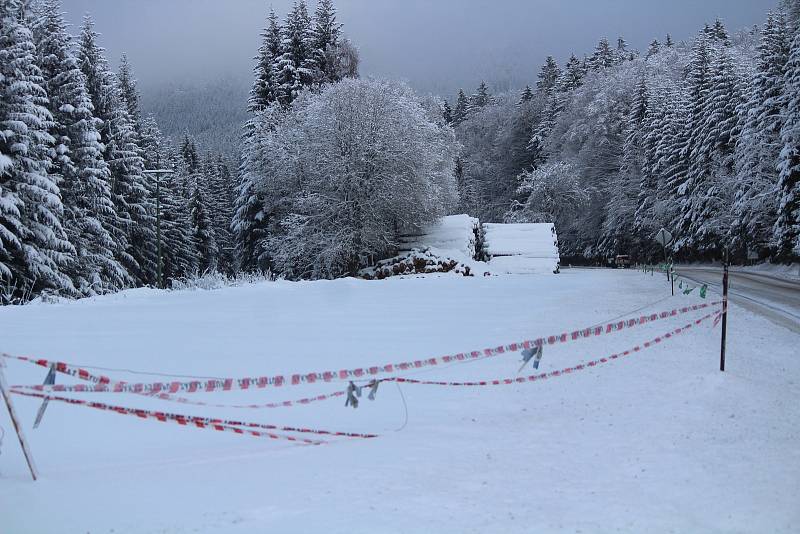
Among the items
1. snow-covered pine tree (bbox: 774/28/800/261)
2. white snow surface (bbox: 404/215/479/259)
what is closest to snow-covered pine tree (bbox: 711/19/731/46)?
snow-covered pine tree (bbox: 774/28/800/261)

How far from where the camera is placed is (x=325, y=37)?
44.4 metres

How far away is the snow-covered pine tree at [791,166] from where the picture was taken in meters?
27.8

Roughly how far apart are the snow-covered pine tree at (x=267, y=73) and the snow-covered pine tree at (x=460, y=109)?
52564mm

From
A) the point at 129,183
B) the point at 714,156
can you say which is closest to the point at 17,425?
the point at 129,183

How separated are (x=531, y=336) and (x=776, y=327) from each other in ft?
18.1

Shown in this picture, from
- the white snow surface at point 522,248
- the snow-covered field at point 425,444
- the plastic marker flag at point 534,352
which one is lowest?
the snow-covered field at point 425,444

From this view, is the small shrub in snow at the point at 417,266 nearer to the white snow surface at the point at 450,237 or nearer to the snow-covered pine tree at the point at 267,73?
the white snow surface at the point at 450,237

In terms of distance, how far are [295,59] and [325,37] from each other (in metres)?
3.42

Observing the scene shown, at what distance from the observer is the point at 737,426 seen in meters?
6.29

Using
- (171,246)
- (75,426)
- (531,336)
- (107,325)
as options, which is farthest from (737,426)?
(171,246)

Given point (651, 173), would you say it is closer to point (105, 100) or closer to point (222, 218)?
point (105, 100)

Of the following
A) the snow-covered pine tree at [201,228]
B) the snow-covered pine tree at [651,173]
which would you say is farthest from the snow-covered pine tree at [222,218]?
the snow-covered pine tree at [651,173]

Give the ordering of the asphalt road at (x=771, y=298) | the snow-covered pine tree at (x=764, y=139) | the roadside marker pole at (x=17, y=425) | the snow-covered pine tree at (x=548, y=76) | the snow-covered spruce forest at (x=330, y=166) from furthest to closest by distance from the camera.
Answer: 1. the snow-covered pine tree at (x=548, y=76)
2. the snow-covered pine tree at (x=764, y=139)
3. the snow-covered spruce forest at (x=330, y=166)
4. the asphalt road at (x=771, y=298)
5. the roadside marker pole at (x=17, y=425)

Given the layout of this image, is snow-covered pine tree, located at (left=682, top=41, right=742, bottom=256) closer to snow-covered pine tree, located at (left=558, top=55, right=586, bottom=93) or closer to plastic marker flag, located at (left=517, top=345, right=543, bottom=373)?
snow-covered pine tree, located at (left=558, top=55, right=586, bottom=93)
